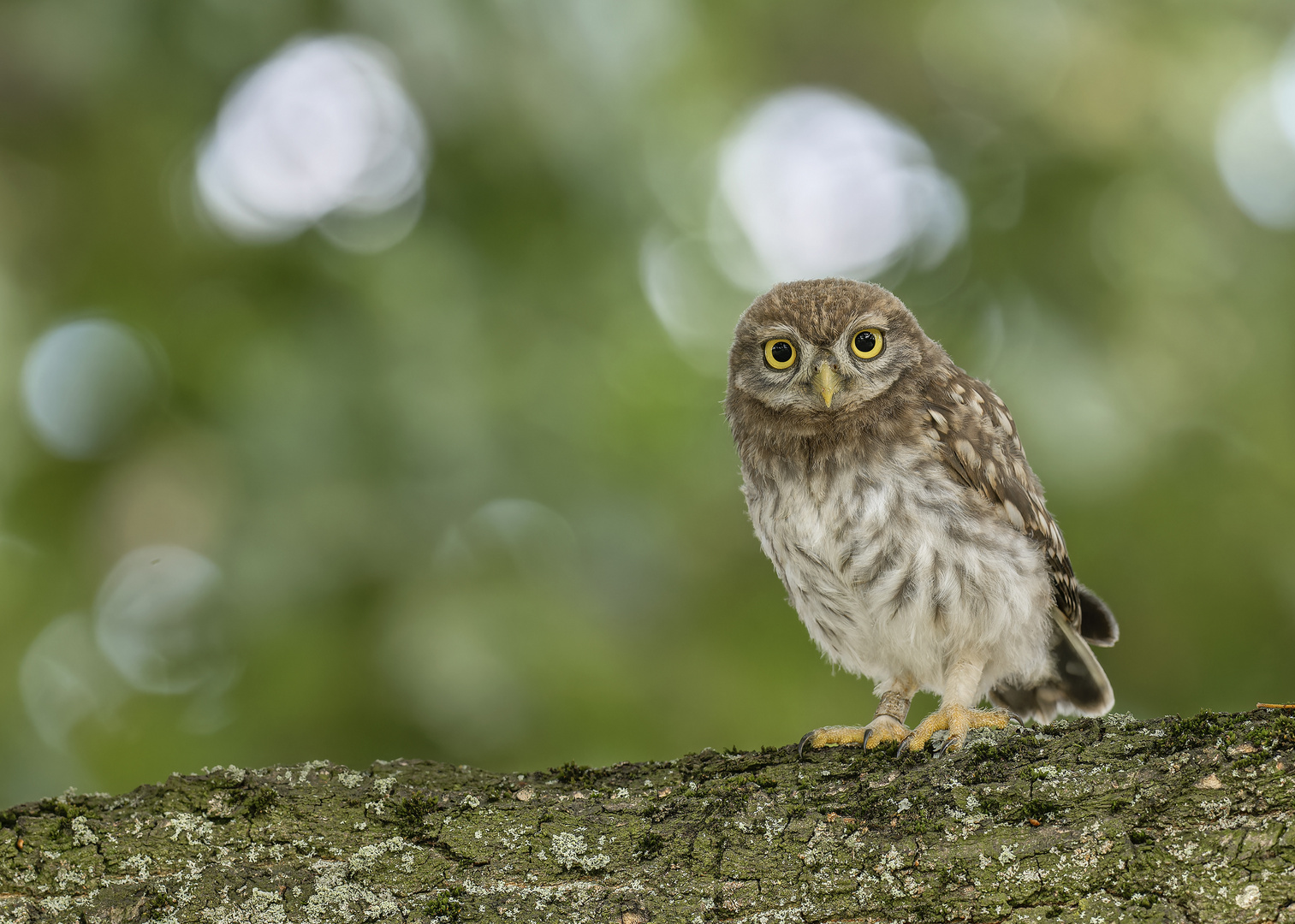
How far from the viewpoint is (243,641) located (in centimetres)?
388

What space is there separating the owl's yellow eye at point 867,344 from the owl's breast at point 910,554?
1.09 ft

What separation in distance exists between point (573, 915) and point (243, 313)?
2981 mm

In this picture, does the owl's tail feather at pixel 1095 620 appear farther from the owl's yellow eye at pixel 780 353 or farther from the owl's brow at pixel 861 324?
the owl's yellow eye at pixel 780 353

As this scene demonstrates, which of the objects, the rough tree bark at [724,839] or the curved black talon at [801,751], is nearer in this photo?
the rough tree bark at [724,839]

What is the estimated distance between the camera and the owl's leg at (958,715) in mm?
2633

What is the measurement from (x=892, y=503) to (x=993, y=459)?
36 centimetres

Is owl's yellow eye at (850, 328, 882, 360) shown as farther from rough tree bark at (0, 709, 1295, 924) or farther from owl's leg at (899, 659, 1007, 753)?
rough tree bark at (0, 709, 1295, 924)

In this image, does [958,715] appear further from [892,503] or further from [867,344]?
[867,344]

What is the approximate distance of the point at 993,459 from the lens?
3.18 meters

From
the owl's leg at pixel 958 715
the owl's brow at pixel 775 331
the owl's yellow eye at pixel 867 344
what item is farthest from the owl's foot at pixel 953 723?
the owl's brow at pixel 775 331

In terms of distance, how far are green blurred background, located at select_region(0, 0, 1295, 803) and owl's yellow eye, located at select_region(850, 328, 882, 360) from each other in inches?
53.6

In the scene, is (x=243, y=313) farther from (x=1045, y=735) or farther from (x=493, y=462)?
(x=1045, y=735)

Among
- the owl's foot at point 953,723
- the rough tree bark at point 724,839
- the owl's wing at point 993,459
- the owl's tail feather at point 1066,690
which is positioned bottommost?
the rough tree bark at point 724,839

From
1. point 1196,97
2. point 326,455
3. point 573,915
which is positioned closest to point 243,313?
point 326,455
